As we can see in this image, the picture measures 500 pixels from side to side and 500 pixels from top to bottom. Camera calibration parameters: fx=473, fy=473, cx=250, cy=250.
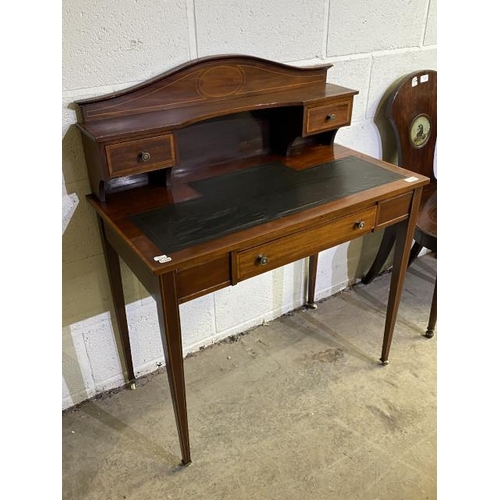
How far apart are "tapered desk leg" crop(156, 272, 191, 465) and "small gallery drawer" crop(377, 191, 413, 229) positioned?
679 millimetres

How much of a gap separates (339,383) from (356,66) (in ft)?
3.87

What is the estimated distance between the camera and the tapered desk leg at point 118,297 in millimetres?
1467

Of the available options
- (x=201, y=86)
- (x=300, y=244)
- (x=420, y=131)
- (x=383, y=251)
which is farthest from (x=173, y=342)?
(x=420, y=131)

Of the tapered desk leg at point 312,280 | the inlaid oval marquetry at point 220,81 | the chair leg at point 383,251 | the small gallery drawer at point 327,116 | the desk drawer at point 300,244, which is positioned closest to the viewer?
the desk drawer at point 300,244

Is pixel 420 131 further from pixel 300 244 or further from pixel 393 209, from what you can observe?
pixel 300 244

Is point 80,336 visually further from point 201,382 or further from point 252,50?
point 252,50

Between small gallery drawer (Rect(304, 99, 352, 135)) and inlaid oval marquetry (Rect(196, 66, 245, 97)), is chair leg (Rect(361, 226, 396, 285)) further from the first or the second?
inlaid oval marquetry (Rect(196, 66, 245, 97))

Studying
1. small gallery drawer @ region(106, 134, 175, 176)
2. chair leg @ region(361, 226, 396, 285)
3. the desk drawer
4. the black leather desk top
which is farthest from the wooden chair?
small gallery drawer @ region(106, 134, 175, 176)

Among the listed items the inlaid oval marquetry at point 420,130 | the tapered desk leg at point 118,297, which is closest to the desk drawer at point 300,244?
the tapered desk leg at point 118,297

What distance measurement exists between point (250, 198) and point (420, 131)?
40.0 inches

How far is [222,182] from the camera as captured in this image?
4.71ft

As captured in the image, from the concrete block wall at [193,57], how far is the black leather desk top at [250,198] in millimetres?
338

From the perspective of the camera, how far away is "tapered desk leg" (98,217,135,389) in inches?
57.7

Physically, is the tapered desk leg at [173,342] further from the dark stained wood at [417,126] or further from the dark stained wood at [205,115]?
the dark stained wood at [417,126]
